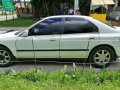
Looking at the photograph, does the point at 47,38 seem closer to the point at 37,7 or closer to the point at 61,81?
the point at 61,81

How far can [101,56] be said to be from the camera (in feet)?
23.0

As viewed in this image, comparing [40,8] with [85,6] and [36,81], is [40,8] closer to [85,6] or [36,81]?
[85,6]

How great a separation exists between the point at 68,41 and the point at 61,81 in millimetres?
1916

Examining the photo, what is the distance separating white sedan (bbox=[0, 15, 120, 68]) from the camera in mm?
6922

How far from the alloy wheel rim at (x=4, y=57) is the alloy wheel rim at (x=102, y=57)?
103 inches

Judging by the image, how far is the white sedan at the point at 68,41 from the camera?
692cm

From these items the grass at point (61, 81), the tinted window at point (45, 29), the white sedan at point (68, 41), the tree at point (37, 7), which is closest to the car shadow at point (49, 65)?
the white sedan at point (68, 41)

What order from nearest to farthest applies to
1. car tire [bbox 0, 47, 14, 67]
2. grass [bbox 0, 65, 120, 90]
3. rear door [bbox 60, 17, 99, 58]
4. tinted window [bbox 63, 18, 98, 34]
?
grass [bbox 0, 65, 120, 90] < rear door [bbox 60, 17, 99, 58] < tinted window [bbox 63, 18, 98, 34] < car tire [bbox 0, 47, 14, 67]

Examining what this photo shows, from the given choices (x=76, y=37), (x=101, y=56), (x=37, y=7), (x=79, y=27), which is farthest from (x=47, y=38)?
(x=37, y=7)

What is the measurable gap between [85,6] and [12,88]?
22693mm

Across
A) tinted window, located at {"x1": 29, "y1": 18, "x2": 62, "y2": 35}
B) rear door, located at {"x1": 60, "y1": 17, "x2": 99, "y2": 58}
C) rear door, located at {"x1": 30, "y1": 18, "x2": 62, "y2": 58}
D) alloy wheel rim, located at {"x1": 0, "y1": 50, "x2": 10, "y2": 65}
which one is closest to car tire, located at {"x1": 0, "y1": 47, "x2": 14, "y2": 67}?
alloy wheel rim, located at {"x1": 0, "y1": 50, "x2": 10, "y2": 65}

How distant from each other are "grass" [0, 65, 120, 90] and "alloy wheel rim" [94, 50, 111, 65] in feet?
4.89

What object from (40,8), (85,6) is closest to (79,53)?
(85,6)

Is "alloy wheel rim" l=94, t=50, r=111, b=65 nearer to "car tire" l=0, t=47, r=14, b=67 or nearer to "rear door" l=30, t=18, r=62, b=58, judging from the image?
"rear door" l=30, t=18, r=62, b=58
